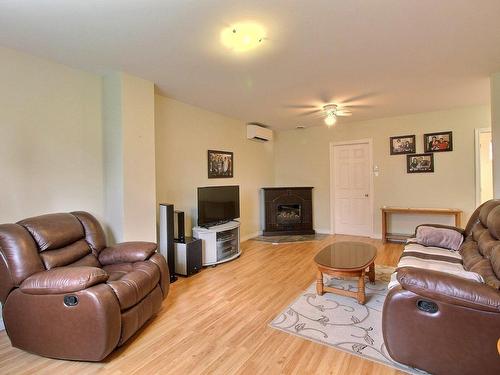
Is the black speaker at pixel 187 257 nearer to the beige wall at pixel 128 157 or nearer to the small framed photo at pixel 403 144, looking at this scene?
the beige wall at pixel 128 157

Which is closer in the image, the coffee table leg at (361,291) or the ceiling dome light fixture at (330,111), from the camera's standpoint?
the coffee table leg at (361,291)

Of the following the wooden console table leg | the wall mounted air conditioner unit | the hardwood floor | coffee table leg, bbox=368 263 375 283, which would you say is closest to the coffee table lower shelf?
the hardwood floor

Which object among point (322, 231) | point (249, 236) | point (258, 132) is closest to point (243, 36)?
point (258, 132)

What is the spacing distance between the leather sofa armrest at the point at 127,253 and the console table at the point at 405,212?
4.22m

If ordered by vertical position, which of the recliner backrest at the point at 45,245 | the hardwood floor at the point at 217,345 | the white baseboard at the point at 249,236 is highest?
the recliner backrest at the point at 45,245

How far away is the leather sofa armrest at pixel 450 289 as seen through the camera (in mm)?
1489

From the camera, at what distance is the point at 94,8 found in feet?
6.08

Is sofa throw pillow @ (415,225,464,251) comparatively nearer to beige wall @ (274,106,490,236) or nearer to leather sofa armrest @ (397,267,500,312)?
leather sofa armrest @ (397,267,500,312)

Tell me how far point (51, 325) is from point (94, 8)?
7.13 feet

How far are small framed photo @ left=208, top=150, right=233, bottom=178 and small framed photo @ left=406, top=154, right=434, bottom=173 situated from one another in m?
3.36

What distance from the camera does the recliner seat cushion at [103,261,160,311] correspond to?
1961mm

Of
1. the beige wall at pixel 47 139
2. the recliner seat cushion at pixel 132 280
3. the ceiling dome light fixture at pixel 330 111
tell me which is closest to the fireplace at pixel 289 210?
the ceiling dome light fixture at pixel 330 111

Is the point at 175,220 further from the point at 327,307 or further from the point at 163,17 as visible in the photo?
the point at 163,17

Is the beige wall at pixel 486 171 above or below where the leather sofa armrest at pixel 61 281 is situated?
above
